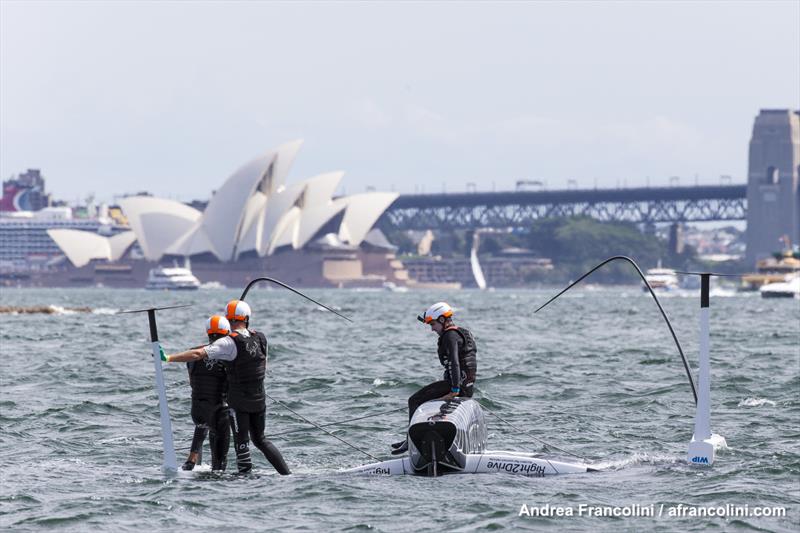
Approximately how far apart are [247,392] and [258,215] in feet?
405

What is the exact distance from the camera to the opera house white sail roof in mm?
125938

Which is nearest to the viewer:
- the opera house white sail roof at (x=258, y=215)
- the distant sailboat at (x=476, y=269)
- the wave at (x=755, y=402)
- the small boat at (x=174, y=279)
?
the wave at (x=755, y=402)

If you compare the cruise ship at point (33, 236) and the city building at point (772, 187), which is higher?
the city building at point (772, 187)

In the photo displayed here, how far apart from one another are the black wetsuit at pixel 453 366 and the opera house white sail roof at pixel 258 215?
10955 cm

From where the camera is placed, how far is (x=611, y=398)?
70.9 ft

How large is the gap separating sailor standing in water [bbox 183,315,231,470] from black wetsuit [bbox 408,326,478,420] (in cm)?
165

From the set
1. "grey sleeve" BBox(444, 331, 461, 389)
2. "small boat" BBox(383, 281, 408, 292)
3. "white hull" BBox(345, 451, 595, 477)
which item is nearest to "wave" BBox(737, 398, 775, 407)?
"white hull" BBox(345, 451, 595, 477)

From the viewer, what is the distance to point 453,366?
1332cm

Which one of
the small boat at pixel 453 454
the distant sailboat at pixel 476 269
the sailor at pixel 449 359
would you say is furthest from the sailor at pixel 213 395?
the distant sailboat at pixel 476 269

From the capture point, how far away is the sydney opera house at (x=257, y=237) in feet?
427

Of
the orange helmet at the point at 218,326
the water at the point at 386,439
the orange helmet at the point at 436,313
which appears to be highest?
the orange helmet at the point at 436,313

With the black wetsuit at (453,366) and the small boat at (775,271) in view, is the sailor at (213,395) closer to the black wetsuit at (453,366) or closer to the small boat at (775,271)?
the black wetsuit at (453,366)

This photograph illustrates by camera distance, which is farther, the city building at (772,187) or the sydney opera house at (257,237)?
the city building at (772,187)

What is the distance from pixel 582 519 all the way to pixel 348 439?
5.99 meters
